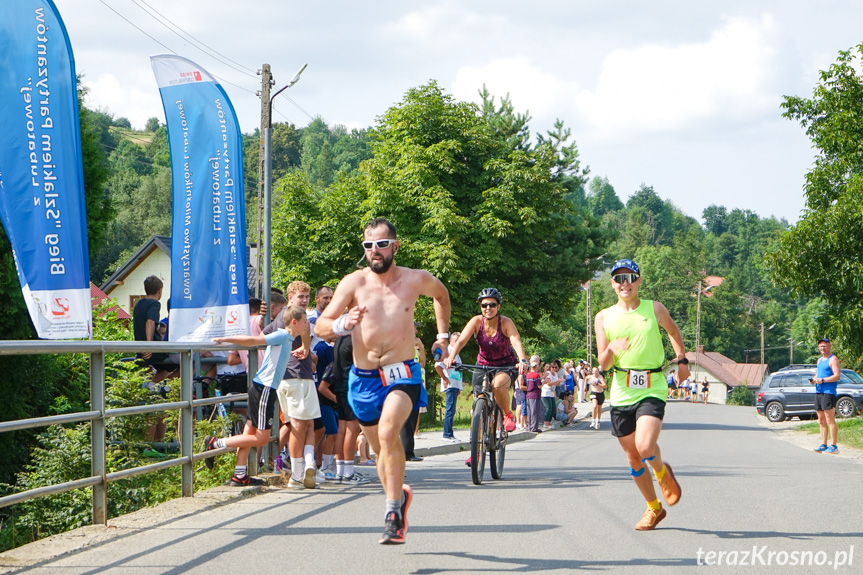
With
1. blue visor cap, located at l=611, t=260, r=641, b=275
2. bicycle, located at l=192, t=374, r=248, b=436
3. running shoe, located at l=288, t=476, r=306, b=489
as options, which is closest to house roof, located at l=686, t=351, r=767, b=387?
bicycle, located at l=192, t=374, r=248, b=436

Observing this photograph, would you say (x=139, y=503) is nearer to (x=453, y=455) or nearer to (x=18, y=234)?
(x=18, y=234)

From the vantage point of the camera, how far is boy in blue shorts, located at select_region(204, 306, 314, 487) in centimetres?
918

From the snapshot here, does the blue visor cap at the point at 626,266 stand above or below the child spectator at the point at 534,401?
above

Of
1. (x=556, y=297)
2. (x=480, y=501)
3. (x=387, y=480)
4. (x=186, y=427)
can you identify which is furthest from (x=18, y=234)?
(x=556, y=297)

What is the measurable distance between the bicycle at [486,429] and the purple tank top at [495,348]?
0.10 metres

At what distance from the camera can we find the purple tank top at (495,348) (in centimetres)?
1105

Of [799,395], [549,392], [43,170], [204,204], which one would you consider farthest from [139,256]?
[43,170]

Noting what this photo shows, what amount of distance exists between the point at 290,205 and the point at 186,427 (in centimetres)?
2774

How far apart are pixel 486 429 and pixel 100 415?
4777 mm

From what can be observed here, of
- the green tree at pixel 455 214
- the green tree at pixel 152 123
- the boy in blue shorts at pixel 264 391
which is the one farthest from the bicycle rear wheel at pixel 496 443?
the green tree at pixel 152 123

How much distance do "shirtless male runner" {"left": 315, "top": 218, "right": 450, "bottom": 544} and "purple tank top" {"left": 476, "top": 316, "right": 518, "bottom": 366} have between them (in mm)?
4329

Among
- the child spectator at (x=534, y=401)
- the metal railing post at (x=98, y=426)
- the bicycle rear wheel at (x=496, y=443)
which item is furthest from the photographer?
the child spectator at (x=534, y=401)

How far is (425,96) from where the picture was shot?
34.5 m

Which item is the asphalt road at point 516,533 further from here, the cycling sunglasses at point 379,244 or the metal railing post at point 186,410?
the cycling sunglasses at point 379,244
